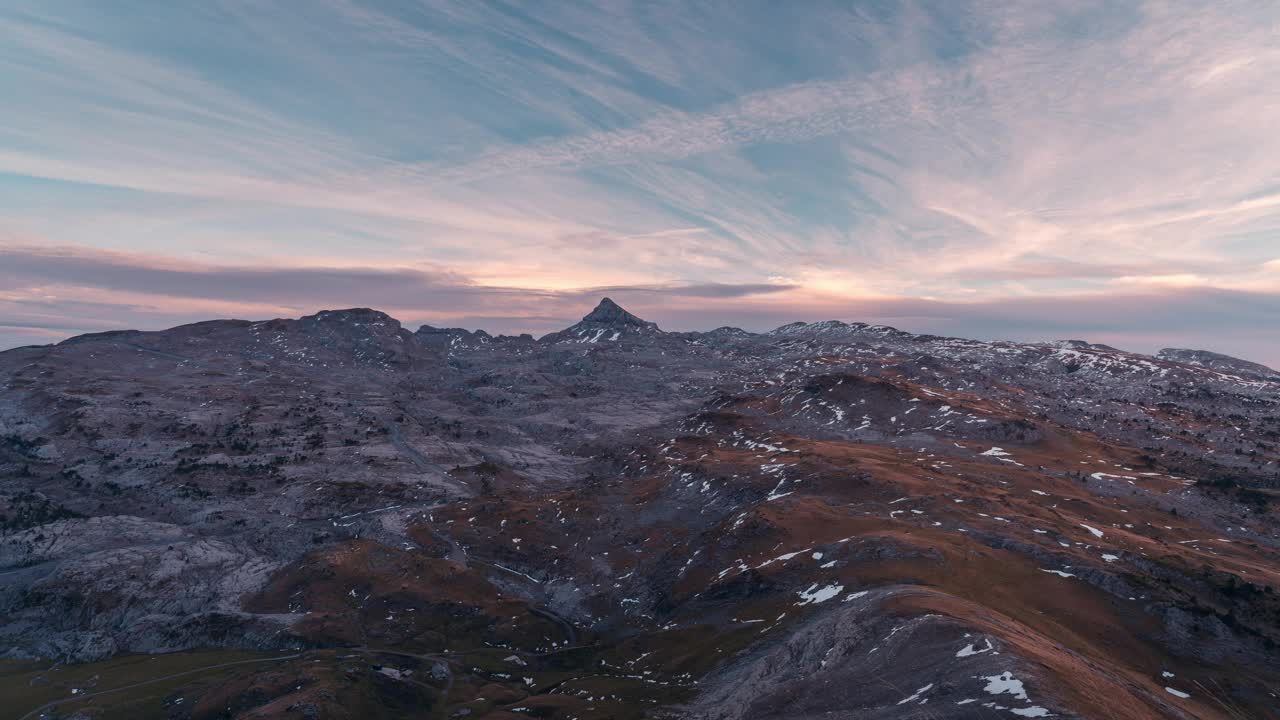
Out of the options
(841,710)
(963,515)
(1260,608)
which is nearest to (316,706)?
(841,710)

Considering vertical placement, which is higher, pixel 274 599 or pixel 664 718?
pixel 664 718

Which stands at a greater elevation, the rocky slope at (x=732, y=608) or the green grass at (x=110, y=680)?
the rocky slope at (x=732, y=608)

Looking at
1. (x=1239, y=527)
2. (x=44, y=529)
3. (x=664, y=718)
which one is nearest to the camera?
(x=664, y=718)

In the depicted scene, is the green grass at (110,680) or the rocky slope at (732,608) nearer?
the rocky slope at (732,608)

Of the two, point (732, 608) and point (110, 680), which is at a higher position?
point (732, 608)

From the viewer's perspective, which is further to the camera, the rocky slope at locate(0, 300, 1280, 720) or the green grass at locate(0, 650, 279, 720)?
the green grass at locate(0, 650, 279, 720)

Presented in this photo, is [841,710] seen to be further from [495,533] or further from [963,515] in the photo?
[495,533]

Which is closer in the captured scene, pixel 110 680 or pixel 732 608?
pixel 732 608

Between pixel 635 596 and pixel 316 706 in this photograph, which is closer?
pixel 316 706

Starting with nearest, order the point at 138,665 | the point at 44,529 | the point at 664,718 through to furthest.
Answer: the point at 664,718, the point at 138,665, the point at 44,529

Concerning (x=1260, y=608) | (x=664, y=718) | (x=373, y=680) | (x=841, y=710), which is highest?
(x=1260, y=608)

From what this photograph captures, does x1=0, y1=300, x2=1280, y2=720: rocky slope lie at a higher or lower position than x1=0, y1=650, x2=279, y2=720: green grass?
higher
